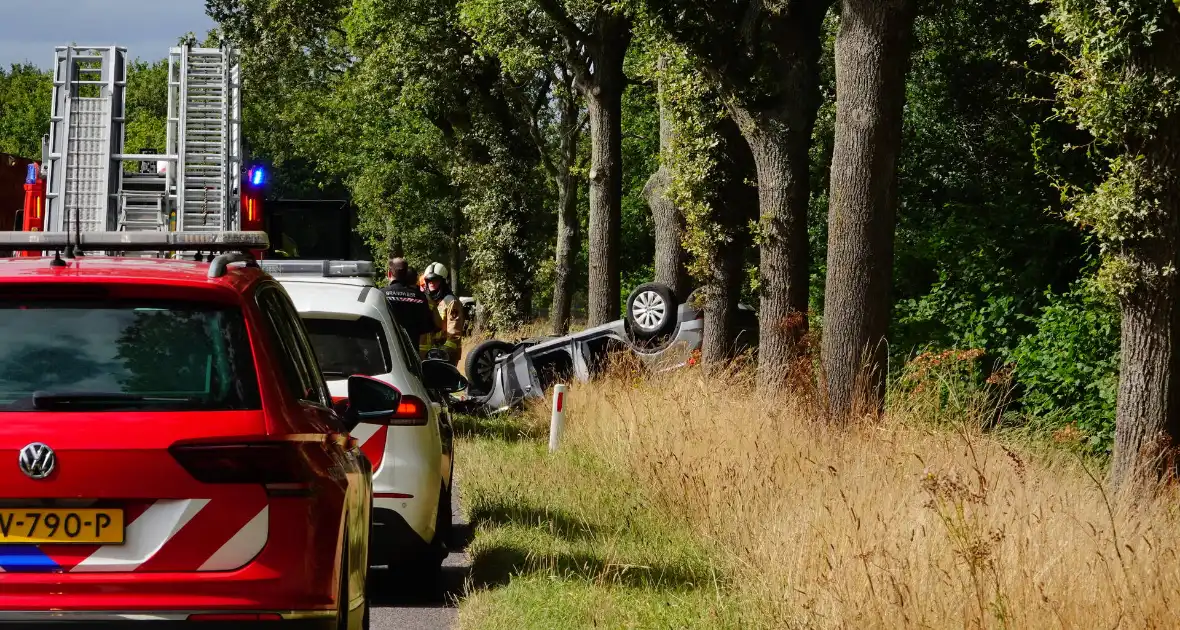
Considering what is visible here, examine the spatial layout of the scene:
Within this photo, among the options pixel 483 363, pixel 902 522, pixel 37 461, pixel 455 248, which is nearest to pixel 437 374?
pixel 902 522

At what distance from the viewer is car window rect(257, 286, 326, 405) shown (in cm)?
505

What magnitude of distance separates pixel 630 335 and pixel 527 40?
8711 millimetres

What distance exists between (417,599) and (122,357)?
4.12 meters

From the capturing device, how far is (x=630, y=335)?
18.9 meters

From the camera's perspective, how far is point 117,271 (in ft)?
16.0

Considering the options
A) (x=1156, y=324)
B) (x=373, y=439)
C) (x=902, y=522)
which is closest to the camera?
(x=902, y=522)

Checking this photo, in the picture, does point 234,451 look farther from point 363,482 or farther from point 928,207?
point 928,207

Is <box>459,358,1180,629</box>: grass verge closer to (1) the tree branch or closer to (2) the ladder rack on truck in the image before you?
(2) the ladder rack on truck

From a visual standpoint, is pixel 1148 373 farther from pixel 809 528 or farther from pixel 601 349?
pixel 601 349

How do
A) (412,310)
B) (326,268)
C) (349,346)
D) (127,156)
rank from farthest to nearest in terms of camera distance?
(127,156)
(412,310)
(326,268)
(349,346)

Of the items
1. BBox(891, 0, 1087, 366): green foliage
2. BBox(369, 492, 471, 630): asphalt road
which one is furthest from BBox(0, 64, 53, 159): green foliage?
BBox(369, 492, 471, 630): asphalt road

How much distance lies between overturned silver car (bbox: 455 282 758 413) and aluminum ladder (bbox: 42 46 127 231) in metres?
5.46

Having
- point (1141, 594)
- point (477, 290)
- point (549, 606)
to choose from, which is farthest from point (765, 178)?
point (477, 290)

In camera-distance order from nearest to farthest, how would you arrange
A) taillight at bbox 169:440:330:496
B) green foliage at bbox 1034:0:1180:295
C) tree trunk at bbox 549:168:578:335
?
1. taillight at bbox 169:440:330:496
2. green foliage at bbox 1034:0:1180:295
3. tree trunk at bbox 549:168:578:335
